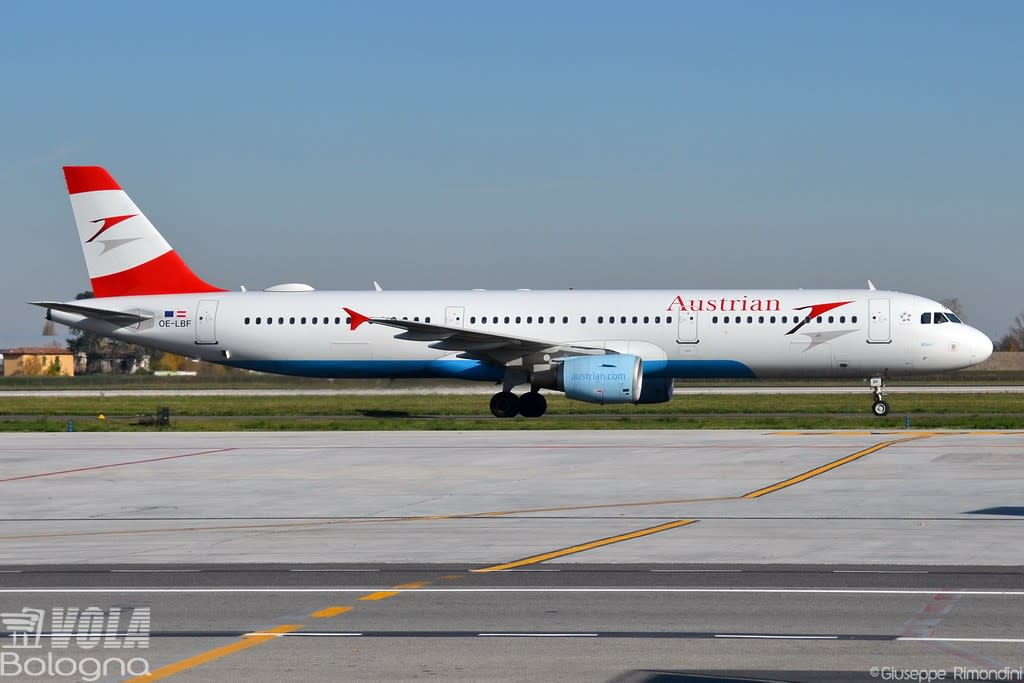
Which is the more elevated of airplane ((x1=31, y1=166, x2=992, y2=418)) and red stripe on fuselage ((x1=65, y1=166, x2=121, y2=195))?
red stripe on fuselage ((x1=65, y1=166, x2=121, y2=195))

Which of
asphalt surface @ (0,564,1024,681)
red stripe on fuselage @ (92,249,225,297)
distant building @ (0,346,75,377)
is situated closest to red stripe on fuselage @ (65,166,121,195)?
red stripe on fuselage @ (92,249,225,297)

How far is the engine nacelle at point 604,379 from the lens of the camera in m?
37.1

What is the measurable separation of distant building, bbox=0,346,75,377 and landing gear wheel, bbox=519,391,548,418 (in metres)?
83.8

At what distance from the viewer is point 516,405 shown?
41.1 meters

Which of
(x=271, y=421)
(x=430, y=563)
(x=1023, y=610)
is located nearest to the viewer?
(x=1023, y=610)

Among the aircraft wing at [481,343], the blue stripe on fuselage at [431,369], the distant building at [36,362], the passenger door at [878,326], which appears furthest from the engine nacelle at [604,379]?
the distant building at [36,362]

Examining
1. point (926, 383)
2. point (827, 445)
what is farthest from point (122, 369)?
point (827, 445)

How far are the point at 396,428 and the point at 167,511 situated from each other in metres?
17.7

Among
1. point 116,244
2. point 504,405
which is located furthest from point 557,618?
point 116,244

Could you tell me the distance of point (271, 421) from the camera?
1543 inches

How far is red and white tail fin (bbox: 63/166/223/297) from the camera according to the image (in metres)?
44.1

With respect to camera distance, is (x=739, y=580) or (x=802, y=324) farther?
(x=802, y=324)

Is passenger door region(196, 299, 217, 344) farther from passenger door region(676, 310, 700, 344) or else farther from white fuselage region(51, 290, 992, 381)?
passenger door region(676, 310, 700, 344)

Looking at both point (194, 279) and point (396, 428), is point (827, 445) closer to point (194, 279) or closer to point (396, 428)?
point (396, 428)
